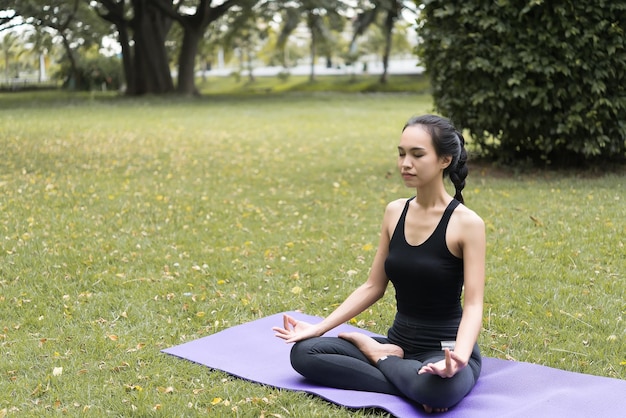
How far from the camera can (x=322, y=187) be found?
10.4 meters

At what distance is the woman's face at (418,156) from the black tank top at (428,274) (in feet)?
0.81

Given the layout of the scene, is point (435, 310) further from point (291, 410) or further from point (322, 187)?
point (322, 187)

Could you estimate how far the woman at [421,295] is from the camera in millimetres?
3773

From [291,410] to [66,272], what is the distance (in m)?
3.08

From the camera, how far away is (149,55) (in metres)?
29.8

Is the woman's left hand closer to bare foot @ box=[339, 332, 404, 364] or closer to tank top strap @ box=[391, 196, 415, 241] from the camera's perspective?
bare foot @ box=[339, 332, 404, 364]

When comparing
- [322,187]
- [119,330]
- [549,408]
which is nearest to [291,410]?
[549,408]

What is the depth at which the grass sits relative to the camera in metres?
4.32

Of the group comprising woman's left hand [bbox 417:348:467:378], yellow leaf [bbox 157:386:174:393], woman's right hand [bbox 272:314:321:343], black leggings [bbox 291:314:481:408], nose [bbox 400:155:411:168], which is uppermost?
nose [bbox 400:155:411:168]

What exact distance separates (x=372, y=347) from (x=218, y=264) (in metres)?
2.71

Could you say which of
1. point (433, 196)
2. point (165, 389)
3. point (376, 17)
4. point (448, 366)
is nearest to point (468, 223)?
point (433, 196)

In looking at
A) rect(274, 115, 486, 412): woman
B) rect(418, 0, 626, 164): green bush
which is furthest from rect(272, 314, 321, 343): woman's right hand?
rect(418, 0, 626, 164): green bush

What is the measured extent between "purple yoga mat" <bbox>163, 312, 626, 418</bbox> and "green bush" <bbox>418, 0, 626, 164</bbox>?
6.11 m

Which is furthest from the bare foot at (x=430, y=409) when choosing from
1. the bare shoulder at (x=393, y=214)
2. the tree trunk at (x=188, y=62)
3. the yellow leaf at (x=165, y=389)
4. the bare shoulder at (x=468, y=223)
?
the tree trunk at (x=188, y=62)
